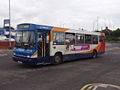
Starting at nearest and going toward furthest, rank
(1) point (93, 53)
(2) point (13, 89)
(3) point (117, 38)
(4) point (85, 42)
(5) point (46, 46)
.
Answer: (2) point (13, 89)
(5) point (46, 46)
(4) point (85, 42)
(1) point (93, 53)
(3) point (117, 38)

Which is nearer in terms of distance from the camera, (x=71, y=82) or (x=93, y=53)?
(x=71, y=82)

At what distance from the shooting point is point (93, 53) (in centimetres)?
1577

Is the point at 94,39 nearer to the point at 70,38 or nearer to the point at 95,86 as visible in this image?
the point at 70,38

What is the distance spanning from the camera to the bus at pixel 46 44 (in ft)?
32.1

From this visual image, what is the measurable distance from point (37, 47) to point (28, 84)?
374 centimetres

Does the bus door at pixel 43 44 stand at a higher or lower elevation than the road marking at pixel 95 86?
higher

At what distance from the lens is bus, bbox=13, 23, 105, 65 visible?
9773mm

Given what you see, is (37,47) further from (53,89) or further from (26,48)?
(53,89)

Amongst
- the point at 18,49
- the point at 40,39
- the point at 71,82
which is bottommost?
the point at 71,82

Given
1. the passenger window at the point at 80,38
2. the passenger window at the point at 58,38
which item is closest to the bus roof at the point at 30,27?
the passenger window at the point at 58,38

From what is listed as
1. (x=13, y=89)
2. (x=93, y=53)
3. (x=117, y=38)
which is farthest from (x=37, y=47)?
(x=117, y=38)

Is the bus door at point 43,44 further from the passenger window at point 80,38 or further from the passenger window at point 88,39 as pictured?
the passenger window at point 88,39

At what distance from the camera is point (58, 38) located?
11484 mm

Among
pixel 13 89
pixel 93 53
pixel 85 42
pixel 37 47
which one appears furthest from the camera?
pixel 93 53
